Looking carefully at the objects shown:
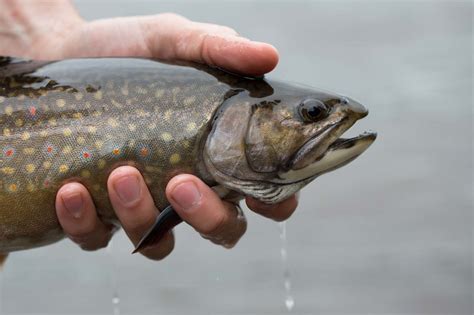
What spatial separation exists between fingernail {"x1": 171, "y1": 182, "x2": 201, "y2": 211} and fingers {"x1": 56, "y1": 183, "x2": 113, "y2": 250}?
40 cm

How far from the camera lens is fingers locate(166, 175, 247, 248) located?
3.63 metres

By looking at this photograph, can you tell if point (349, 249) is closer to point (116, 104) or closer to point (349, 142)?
point (349, 142)

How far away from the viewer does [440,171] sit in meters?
8.22

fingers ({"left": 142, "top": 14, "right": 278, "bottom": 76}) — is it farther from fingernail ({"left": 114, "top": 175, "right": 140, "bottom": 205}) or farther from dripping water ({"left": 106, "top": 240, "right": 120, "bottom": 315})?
dripping water ({"left": 106, "top": 240, "right": 120, "bottom": 315})

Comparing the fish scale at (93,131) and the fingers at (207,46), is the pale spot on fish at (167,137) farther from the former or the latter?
the fingers at (207,46)

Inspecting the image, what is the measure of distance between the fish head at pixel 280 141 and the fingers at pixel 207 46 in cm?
23

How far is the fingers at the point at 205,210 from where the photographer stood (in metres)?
3.63

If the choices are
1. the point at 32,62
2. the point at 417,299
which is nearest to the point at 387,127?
the point at 417,299

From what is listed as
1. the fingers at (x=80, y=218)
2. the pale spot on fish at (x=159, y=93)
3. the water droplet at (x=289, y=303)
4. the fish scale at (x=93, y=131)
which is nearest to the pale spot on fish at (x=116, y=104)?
the fish scale at (x=93, y=131)

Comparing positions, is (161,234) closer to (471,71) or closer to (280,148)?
(280,148)

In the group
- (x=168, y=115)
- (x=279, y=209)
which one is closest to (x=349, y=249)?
(x=279, y=209)

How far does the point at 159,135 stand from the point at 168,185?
8.5 inches

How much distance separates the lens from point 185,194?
3.62 metres

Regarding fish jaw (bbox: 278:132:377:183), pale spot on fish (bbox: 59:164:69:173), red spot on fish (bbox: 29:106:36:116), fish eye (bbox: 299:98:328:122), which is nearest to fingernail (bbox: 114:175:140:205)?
pale spot on fish (bbox: 59:164:69:173)
